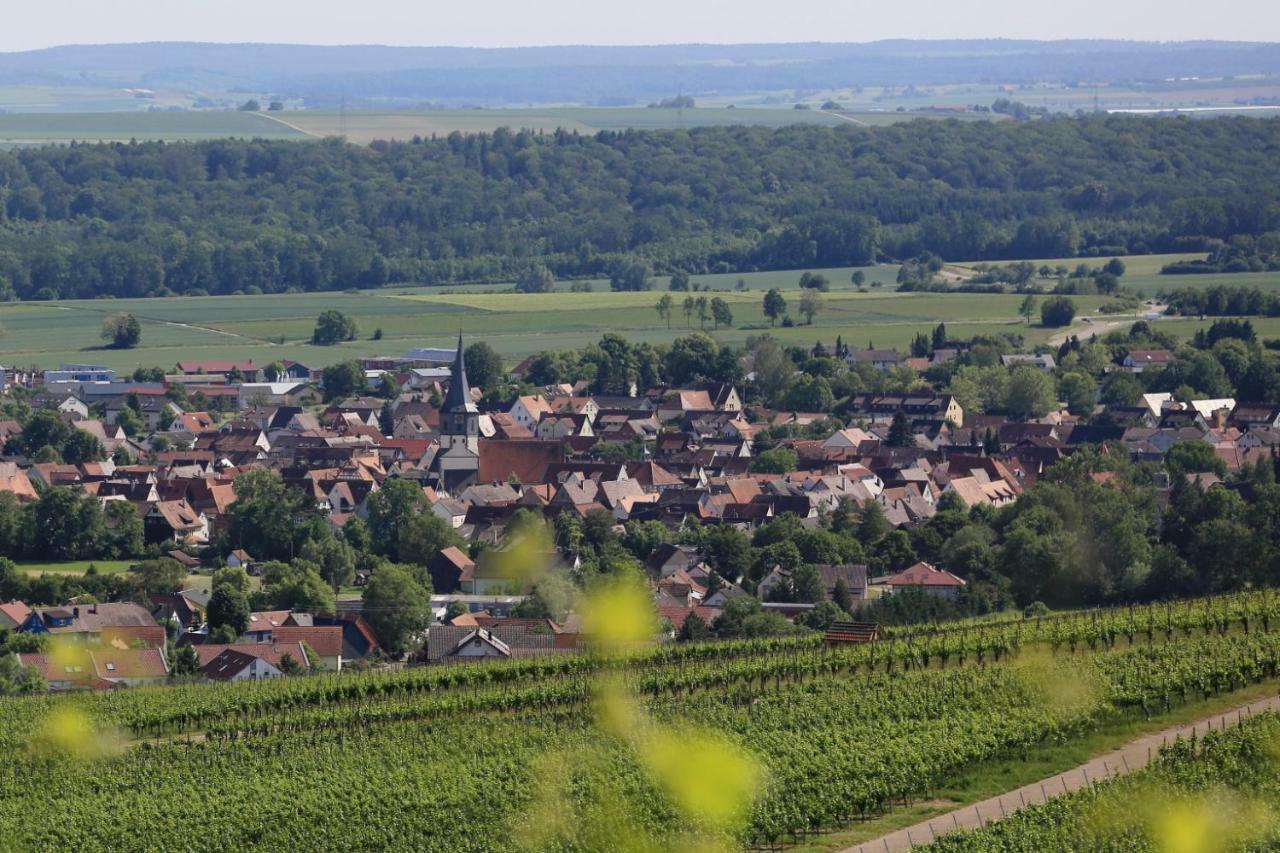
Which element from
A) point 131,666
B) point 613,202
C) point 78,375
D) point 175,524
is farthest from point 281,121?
point 131,666

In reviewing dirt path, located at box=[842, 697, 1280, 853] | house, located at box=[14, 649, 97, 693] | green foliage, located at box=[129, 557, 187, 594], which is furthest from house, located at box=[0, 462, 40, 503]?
dirt path, located at box=[842, 697, 1280, 853]

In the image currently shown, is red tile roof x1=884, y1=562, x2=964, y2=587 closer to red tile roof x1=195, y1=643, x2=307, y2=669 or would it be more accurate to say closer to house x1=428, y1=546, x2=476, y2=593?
house x1=428, y1=546, x2=476, y2=593

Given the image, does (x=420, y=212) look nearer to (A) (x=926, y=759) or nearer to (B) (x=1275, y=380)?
(B) (x=1275, y=380)

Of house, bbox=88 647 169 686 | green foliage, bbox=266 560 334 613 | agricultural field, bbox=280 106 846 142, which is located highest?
house, bbox=88 647 169 686

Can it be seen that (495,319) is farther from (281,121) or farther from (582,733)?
(281,121)

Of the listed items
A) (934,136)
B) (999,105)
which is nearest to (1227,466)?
(934,136)

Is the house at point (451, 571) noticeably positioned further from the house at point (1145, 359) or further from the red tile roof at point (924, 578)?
the house at point (1145, 359)
